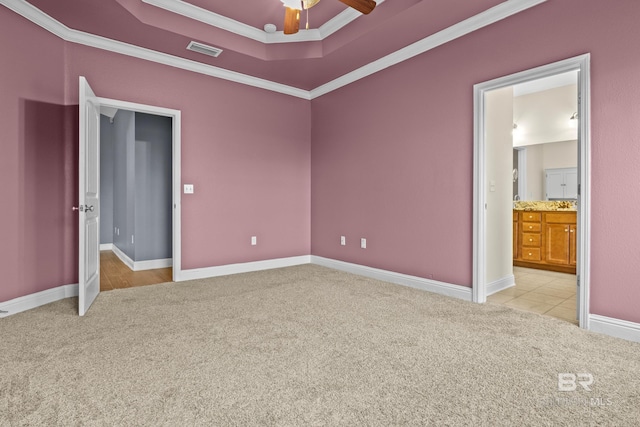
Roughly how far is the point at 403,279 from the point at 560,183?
11.5 feet

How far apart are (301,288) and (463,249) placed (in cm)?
170

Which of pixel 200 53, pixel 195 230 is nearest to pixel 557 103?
pixel 200 53

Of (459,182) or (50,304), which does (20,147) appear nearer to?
(50,304)

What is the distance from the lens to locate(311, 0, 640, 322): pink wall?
2348mm

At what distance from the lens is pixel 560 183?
5387mm

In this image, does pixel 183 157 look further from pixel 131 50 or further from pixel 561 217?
pixel 561 217

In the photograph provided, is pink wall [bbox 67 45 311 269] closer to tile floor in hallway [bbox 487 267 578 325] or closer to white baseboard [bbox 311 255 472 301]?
white baseboard [bbox 311 255 472 301]

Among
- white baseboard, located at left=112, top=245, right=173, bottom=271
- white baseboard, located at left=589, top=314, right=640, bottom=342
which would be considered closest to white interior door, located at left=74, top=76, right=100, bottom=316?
white baseboard, located at left=112, top=245, right=173, bottom=271

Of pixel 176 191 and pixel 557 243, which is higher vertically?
pixel 176 191

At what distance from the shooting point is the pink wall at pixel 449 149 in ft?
7.70

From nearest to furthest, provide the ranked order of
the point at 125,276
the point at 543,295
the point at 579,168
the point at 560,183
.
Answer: the point at 579,168
the point at 543,295
the point at 125,276
the point at 560,183

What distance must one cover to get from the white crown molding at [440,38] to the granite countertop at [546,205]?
2.99 m

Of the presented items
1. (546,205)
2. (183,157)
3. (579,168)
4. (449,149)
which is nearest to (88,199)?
(183,157)

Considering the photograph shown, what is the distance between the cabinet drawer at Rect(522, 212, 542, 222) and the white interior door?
546cm
